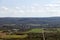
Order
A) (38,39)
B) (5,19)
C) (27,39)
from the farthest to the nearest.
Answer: (5,19)
(27,39)
(38,39)

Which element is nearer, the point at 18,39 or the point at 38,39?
the point at 38,39

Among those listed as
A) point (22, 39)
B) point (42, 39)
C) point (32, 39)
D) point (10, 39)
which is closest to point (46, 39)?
point (42, 39)

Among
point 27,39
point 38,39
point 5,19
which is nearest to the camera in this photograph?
point 38,39

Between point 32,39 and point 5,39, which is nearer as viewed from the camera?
point 32,39

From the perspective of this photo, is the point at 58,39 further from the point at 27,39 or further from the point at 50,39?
the point at 27,39

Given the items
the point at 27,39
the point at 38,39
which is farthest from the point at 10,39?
the point at 38,39

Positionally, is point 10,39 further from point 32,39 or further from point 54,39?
point 54,39

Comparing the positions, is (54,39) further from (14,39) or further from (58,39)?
(14,39)

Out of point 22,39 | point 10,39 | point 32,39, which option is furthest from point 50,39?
point 10,39
